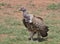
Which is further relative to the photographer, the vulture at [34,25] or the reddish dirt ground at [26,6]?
the reddish dirt ground at [26,6]

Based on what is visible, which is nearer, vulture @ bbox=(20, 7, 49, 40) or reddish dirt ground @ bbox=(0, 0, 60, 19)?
vulture @ bbox=(20, 7, 49, 40)

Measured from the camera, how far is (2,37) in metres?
10.5

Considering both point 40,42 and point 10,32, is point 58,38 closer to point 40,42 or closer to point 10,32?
point 40,42

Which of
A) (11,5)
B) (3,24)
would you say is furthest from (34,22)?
(11,5)

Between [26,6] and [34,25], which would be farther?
[26,6]

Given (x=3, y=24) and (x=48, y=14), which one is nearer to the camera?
(x=3, y=24)

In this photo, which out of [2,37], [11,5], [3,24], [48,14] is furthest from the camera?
[11,5]

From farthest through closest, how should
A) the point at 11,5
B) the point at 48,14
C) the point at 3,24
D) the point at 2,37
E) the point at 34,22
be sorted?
the point at 11,5 → the point at 48,14 → the point at 3,24 → the point at 2,37 → the point at 34,22

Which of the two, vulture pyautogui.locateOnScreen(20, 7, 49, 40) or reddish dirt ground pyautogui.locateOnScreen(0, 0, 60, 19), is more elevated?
vulture pyautogui.locateOnScreen(20, 7, 49, 40)

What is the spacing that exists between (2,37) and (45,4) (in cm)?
682

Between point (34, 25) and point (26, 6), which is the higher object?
point (34, 25)

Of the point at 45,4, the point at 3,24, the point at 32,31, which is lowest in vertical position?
the point at 45,4

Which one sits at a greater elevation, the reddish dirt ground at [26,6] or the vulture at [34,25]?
the vulture at [34,25]

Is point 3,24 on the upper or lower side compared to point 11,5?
upper
